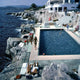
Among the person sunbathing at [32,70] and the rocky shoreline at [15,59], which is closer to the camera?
the person sunbathing at [32,70]

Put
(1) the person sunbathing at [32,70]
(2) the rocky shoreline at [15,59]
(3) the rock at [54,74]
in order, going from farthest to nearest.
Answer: (2) the rocky shoreline at [15,59]
(1) the person sunbathing at [32,70]
(3) the rock at [54,74]

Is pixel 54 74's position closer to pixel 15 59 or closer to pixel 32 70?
pixel 32 70

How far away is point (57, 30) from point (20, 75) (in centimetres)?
1375

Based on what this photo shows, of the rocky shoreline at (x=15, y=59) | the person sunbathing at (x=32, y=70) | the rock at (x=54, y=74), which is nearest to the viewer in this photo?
the rock at (x=54, y=74)

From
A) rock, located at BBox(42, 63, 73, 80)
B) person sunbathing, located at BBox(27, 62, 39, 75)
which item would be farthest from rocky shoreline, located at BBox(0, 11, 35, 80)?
rock, located at BBox(42, 63, 73, 80)

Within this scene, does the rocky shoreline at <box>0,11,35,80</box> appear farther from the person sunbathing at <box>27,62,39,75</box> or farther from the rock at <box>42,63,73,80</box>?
the rock at <box>42,63,73,80</box>

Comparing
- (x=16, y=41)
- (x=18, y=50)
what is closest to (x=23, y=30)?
(x=16, y=41)

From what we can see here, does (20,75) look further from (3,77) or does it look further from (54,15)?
(54,15)

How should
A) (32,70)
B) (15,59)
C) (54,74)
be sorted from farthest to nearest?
(15,59)
(32,70)
(54,74)

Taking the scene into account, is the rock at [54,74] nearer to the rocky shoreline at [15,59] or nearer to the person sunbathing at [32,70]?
the person sunbathing at [32,70]

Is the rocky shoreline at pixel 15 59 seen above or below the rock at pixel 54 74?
below

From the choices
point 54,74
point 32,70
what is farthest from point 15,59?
point 54,74

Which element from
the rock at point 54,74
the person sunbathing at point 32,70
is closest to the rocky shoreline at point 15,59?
the person sunbathing at point 32,70

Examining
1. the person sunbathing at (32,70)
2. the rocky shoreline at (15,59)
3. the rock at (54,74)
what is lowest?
the rocky shoreline at (15,59)
